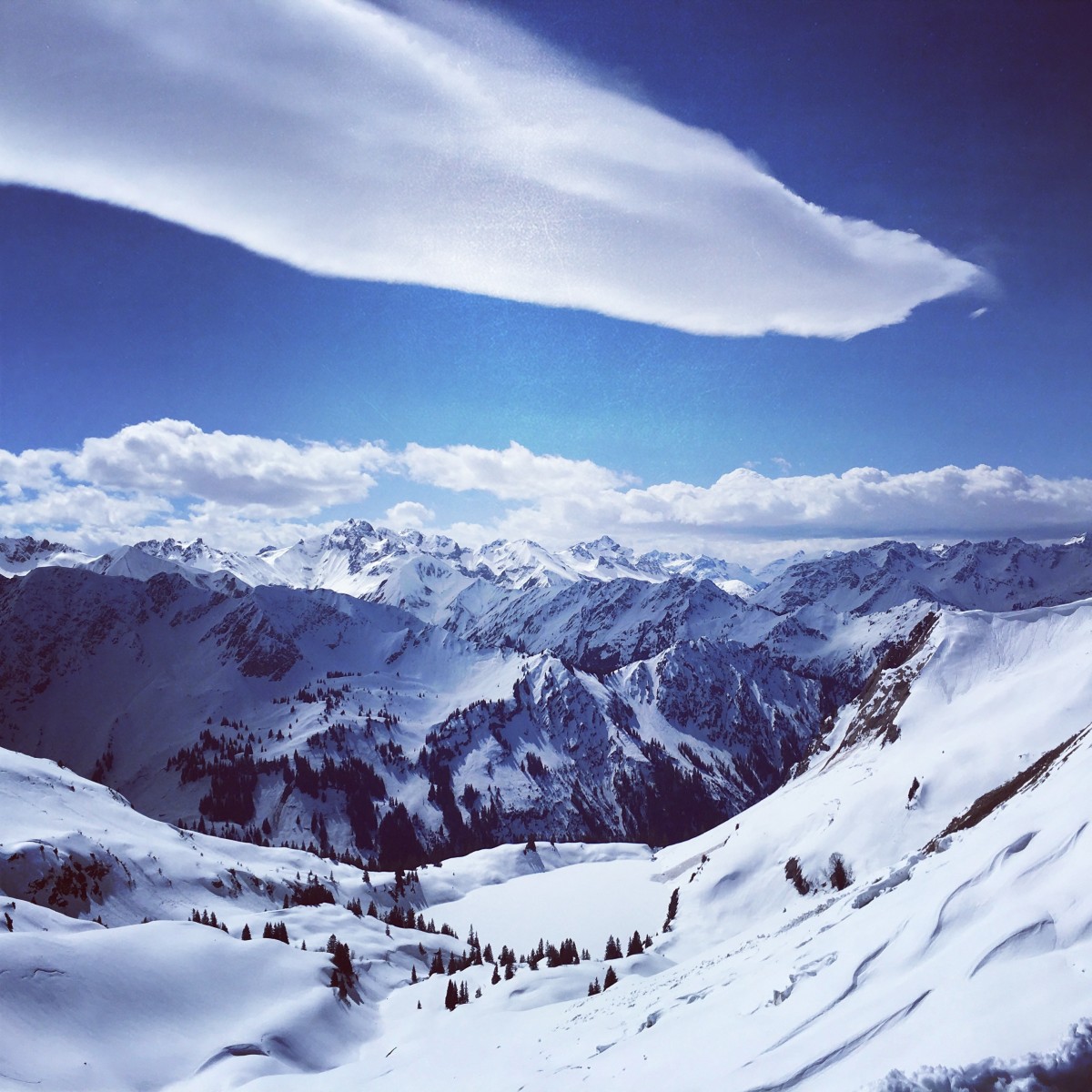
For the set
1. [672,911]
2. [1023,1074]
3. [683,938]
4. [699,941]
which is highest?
[1023,1074]

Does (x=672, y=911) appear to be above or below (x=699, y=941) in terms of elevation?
above

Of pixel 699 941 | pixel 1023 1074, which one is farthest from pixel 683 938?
pixel 1023 1074

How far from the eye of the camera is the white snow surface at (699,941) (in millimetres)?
16984

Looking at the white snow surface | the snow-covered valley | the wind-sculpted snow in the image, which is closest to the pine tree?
the snow-covered valley

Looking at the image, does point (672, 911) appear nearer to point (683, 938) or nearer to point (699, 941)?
point (683, 938)

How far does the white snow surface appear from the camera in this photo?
55.7ft

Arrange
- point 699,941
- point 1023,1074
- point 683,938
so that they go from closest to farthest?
point 1023,1074 < point 699,941 < point 683,938

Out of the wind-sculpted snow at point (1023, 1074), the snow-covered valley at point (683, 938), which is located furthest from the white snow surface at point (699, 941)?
the wind-sculpted snow at point (1023, 1074)

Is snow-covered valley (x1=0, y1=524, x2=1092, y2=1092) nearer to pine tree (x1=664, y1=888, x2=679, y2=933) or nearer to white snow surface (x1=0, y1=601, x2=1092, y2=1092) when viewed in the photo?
white snow surface (x1=0, y1=601, x2=1092, y2=1092)

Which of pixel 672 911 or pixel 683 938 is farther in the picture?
pixel 672 911

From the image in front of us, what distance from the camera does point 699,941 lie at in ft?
252

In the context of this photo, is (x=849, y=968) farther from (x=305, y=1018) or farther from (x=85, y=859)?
(x=85, y=859)

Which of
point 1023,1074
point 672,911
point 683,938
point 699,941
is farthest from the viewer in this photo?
point 672,911

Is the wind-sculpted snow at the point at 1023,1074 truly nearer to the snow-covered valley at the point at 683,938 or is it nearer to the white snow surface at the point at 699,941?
the snow-covered valley at the point at 683,938
